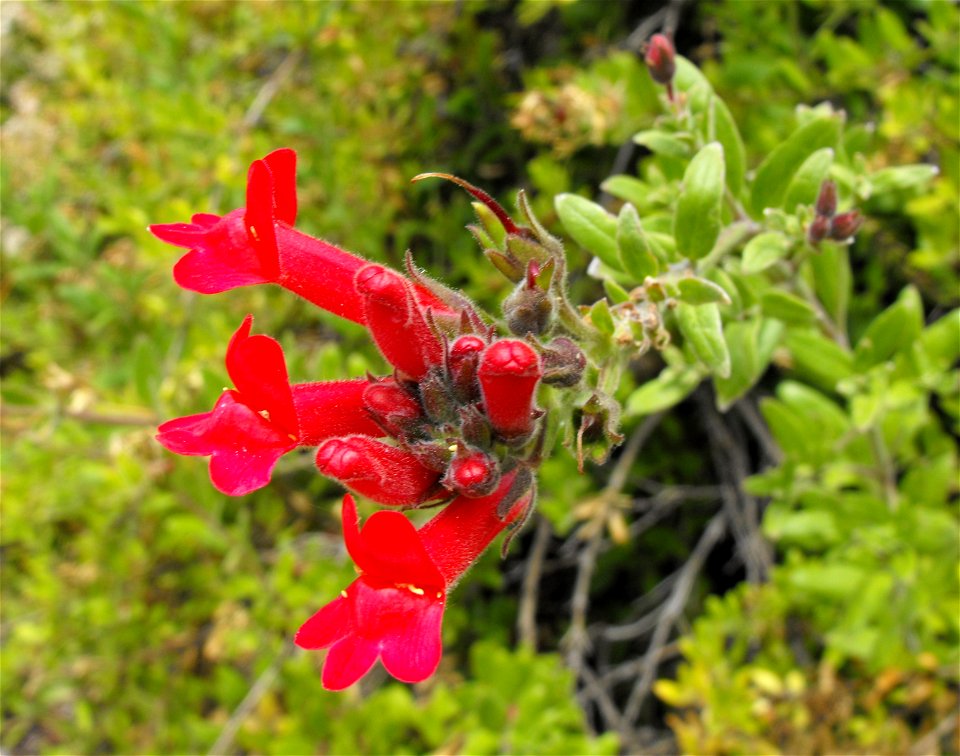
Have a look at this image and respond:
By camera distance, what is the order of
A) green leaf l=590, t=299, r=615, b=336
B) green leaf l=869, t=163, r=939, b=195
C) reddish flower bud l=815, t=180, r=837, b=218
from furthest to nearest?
green leaf l=869, t=163, r=939, b=195 < reddish flower bud l=815, t=180, r=837, b=218 < green leaf l=590, t=299, r=615, b=336

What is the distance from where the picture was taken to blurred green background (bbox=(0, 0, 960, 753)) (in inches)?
105

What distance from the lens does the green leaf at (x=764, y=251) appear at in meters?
1.64

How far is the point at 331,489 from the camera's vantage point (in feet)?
12.5

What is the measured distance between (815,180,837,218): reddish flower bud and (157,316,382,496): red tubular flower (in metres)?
1.01

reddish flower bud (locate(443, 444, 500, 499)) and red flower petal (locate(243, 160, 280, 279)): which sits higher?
red flower petal (locate(243, 160, 280, 279))

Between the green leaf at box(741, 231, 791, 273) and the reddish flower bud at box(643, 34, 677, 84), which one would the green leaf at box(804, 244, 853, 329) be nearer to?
the green leaf at box(741, 231, 791, 273)

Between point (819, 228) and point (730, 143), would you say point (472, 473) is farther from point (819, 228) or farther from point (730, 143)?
point (730, 143)

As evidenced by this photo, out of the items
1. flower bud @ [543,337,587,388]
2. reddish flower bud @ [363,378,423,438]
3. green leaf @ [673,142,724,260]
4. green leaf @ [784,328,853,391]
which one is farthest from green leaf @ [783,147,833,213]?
reddish flower bud @ [363,378,423,438]

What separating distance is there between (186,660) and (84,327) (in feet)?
5.92

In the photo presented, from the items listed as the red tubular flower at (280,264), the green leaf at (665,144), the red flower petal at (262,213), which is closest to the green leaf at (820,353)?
the green leaf at (665,144)

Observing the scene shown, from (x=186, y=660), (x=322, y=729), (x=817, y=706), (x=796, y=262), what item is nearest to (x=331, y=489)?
(x=186, y=660)

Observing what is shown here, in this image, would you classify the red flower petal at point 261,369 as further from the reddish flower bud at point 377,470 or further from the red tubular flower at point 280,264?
the red tubular flower at point 280,264

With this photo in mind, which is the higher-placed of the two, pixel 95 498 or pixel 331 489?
pixel 95 498

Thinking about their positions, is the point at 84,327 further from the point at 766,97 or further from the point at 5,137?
the point at 766,97
